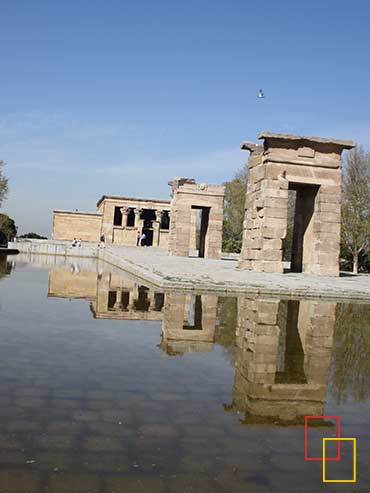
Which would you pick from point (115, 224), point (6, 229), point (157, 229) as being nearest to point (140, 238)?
point (157, 229)

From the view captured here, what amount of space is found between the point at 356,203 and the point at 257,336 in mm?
28202

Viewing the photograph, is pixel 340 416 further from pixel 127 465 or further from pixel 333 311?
pixel 333 311

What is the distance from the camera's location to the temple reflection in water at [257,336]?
3.95m

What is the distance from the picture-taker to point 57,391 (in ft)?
12.5

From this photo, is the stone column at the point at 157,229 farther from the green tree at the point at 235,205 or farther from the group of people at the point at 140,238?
the green tree at the point at 235,205

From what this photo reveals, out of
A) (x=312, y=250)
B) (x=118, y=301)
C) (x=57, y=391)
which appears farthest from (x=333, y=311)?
(x=312, y=250)

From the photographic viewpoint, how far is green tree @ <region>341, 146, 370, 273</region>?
32375mm

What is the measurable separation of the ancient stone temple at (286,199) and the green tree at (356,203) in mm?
14356

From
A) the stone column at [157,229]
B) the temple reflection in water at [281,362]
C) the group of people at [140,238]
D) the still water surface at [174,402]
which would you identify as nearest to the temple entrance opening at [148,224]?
the stone column at [157,229]

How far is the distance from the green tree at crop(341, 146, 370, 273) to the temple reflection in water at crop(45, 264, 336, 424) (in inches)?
896

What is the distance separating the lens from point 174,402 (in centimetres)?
375

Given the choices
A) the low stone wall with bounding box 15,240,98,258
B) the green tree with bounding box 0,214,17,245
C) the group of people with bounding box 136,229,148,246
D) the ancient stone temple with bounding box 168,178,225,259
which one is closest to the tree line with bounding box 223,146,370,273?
the ancient stone temple with bounding box 168,178,225,259

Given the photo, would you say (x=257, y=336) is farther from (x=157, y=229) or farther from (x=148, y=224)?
(x=148, y=224)

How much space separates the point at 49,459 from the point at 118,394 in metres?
1.21
